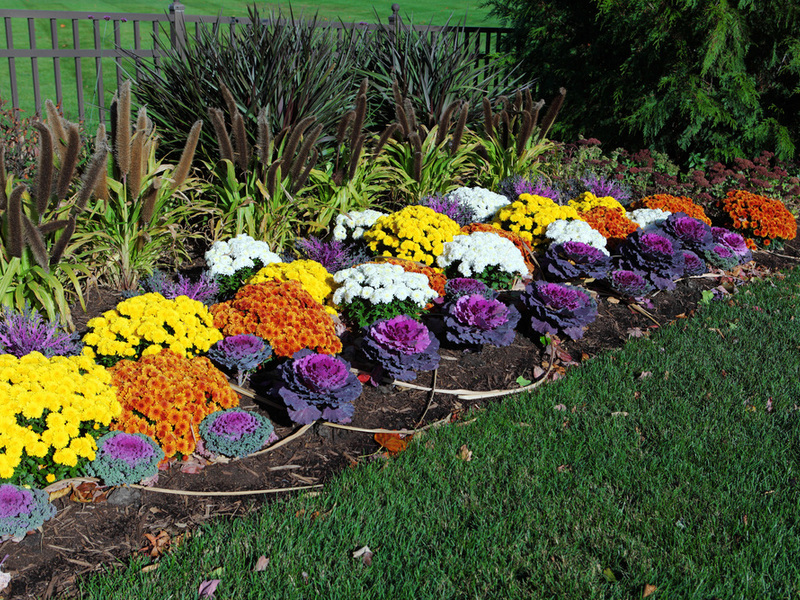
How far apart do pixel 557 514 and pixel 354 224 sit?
119 inches

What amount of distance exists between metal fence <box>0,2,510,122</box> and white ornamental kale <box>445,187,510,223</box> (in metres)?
2.65

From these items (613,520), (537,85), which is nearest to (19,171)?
(613,520)

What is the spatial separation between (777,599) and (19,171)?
6914 millimetres

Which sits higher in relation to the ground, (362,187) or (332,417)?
(362,187)

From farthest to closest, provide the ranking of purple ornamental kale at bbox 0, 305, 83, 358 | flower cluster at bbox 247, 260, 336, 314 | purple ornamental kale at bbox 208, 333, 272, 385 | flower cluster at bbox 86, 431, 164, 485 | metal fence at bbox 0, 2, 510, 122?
metal fence at bbox 0, 2, 510, 122 < flower cluster at bbox 247, 260, 336, 314 < purple ornamental kale at bbox 208, 333, 272, 385 < purple ornamental kale at bbox 0, 305, 83, 358 < flower cluster at bbox 86, 431, 164, 485

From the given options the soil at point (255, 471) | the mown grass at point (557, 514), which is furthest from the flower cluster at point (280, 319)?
the mown grass at point (557, 514)

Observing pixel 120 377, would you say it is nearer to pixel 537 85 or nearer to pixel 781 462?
pixel 781 462

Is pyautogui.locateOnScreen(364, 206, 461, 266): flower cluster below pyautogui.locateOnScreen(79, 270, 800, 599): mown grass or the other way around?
the other way around

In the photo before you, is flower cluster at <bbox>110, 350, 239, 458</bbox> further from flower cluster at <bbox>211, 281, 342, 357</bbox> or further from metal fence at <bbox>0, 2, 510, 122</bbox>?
metal fence at <bbox>0, 2, 510, 122</bbox>

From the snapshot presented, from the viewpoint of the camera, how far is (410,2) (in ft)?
107

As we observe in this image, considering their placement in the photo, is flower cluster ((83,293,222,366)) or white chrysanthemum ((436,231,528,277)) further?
white chrysanthemum ((436,231,528,277))

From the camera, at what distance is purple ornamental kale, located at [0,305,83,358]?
329 cm

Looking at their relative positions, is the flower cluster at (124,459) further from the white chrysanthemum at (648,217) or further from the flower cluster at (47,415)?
the white chrysanthemum at (648,217)

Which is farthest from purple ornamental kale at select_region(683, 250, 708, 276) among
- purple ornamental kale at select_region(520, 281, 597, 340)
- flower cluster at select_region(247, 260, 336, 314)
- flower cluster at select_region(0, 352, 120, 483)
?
flower cluster at select_region(0, 352, 120, 483)
